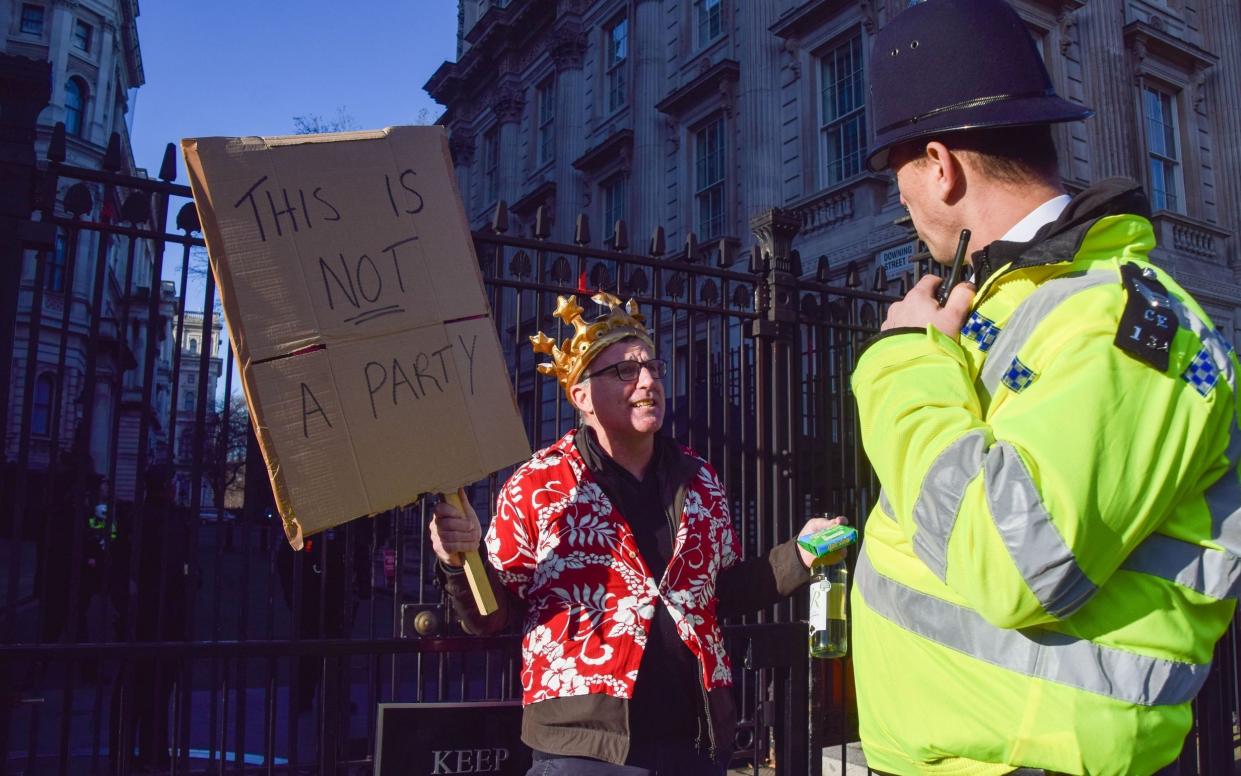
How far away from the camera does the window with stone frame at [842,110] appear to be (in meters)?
Answer: 14.8

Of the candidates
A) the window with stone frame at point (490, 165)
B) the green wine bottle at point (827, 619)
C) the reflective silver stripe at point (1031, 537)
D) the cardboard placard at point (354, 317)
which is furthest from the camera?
the window with stone frame at point (490, 165)

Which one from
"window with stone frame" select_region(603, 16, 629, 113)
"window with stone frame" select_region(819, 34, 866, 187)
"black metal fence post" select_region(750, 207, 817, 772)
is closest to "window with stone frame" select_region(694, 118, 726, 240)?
"window with stone frame" select_region(819, 34, 866, 187)

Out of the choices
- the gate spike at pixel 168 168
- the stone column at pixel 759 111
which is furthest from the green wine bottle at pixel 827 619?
the stone column at pixel 759 111

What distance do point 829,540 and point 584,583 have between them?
743 mm

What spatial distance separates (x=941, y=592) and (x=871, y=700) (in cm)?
31

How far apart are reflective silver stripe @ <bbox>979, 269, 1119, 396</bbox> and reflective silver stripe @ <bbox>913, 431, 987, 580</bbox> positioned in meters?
0.19

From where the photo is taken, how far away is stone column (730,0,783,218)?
16391 mm

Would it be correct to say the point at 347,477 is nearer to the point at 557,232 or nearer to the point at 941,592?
the point at 941,592

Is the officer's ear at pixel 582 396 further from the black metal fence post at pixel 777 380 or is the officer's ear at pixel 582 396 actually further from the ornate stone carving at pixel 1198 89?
the ornate stone carving at pixel 1198 89

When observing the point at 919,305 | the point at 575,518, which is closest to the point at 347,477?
the point at 575,518

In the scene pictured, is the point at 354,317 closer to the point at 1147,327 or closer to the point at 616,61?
the point at 1147,327

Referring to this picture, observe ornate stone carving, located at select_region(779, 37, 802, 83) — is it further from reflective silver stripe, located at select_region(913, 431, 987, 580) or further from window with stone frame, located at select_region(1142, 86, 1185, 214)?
reflective silver stripe, located at select_region(913, 431, 987, 580)

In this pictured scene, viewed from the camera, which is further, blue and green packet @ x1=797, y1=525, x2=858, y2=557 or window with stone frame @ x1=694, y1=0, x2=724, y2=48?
window with stone frame @ x1=694, y1=0, x2=724, y2=48

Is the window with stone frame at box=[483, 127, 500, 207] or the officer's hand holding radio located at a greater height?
the window with stone frame at box=[483, 127, 500, 207]
